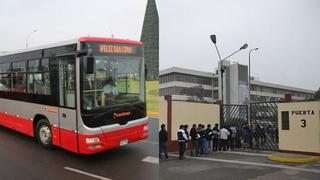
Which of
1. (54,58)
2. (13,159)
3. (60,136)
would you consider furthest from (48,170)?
(54,58)

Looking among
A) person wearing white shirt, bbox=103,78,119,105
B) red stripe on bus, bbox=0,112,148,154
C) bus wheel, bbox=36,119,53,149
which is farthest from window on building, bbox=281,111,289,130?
bus wheel, bbox=36,119,53,149

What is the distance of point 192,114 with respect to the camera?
45.8 inches

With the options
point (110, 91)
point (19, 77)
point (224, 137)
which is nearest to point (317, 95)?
point (224, 137)

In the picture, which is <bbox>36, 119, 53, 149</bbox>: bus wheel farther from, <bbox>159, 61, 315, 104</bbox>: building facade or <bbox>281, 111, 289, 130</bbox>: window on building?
<bbox>281, 111, 289, 130</bbox>: window on building

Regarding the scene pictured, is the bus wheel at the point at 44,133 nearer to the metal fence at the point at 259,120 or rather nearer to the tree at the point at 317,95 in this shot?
the metal fence at the point at 259,120

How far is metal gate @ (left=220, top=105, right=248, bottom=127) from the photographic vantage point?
109 centimetres

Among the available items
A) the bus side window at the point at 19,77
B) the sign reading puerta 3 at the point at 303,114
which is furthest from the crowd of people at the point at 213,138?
the bus side window at the point at 19,77

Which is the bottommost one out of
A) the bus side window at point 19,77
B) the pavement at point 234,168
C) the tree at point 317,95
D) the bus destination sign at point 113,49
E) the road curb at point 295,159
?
the pavement at point 234,168

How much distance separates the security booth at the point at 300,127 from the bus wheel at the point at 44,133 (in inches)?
167

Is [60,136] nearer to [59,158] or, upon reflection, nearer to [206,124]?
[59,158]

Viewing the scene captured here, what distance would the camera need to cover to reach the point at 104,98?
4.09 meters

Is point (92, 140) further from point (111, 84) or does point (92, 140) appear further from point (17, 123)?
point (17, 123)

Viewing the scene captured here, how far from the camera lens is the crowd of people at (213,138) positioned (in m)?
1.07

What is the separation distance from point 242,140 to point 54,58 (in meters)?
4.04
